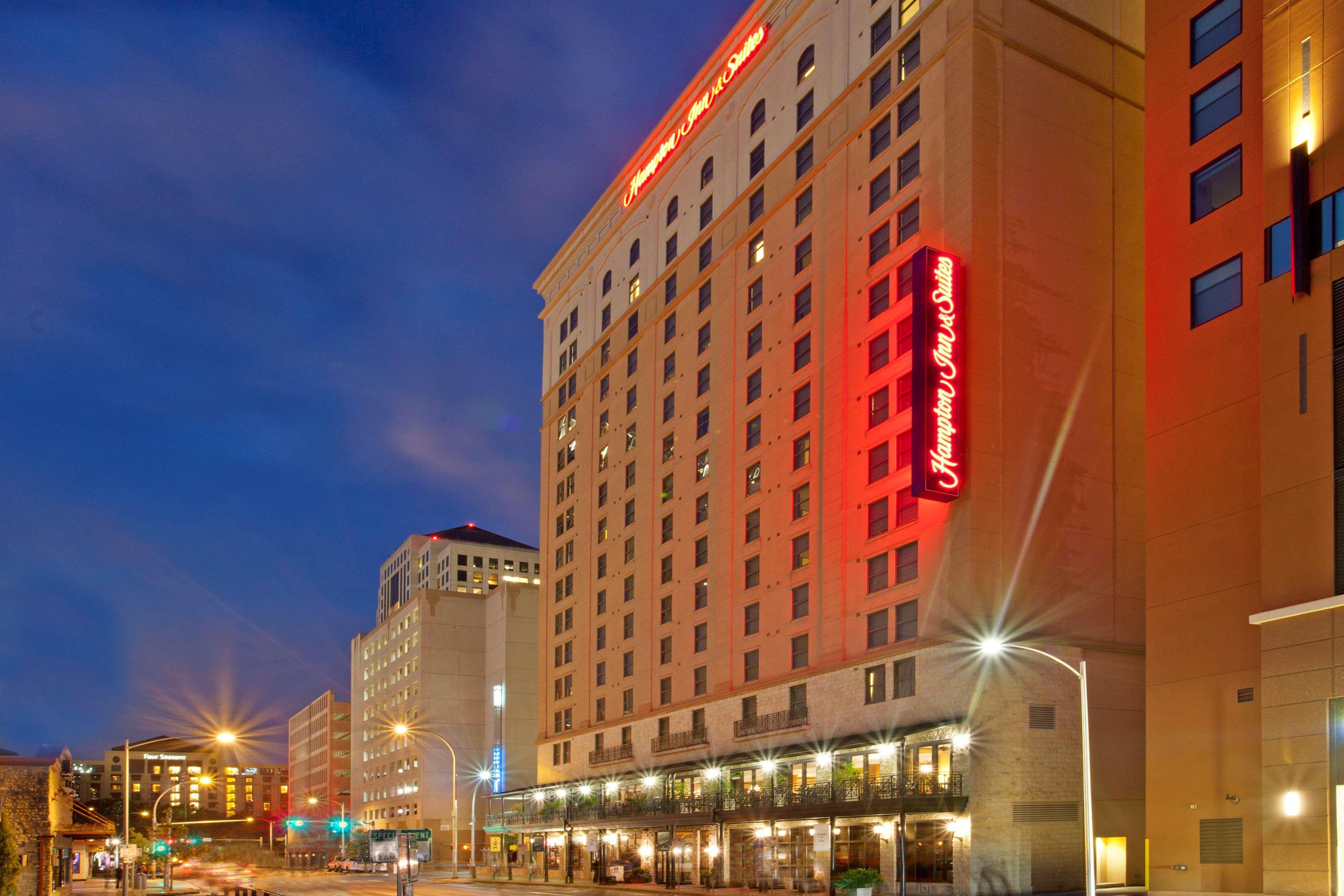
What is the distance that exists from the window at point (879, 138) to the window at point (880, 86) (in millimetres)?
1094

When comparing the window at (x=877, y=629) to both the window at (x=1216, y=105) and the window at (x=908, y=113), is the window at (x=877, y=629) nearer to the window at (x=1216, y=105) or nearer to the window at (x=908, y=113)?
the window at (x=908, y=113)

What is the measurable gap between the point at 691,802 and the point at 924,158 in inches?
1413

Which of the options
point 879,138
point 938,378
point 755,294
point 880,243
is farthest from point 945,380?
point 755,294

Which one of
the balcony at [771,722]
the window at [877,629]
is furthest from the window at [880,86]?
the balcony at [771,722]

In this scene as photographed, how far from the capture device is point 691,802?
213ft

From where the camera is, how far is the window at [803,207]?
65750 mm

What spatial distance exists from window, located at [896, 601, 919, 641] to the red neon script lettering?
19.3 feet

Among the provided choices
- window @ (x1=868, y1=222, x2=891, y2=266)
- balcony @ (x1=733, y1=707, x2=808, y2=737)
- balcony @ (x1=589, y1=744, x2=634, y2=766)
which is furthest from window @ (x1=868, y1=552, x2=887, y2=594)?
balcony @ (x1=589, y1=744, x2=634, y2=766)

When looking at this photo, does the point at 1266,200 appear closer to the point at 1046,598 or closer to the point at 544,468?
the point at 1046,598

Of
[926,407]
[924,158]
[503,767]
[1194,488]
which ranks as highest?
[924,158]

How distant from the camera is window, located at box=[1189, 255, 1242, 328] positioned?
40844 millimetres

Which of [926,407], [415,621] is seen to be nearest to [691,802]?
[926,407]

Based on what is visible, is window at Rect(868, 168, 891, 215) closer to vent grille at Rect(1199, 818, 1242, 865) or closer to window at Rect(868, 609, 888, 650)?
window at Rect(868, 609, 888, 650)

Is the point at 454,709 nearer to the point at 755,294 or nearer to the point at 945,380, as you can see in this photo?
the point at 755,294
